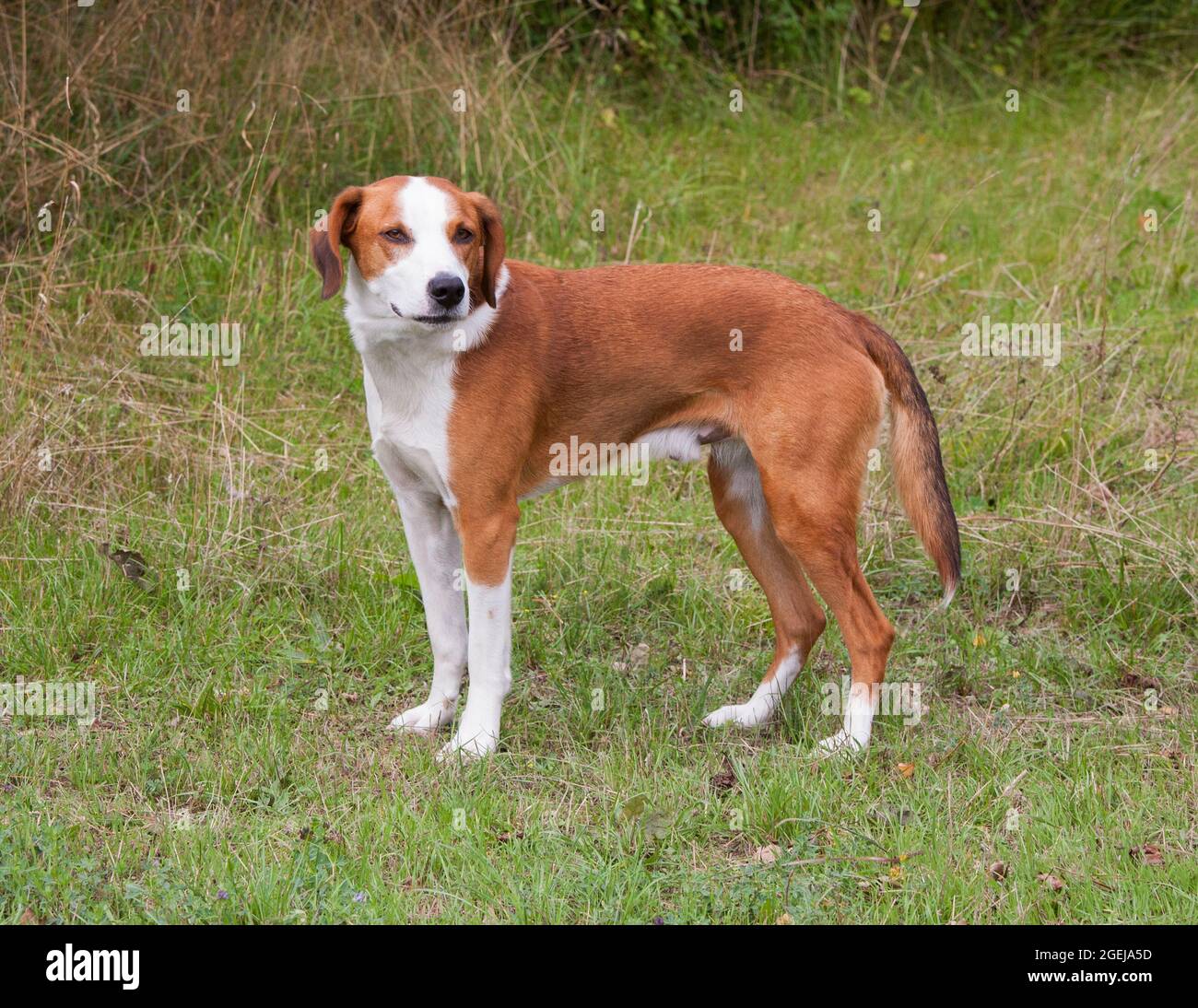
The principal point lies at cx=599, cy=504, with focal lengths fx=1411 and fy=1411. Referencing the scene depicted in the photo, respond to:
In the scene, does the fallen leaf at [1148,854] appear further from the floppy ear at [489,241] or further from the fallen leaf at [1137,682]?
the floppy ear at [489,241]

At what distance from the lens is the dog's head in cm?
396

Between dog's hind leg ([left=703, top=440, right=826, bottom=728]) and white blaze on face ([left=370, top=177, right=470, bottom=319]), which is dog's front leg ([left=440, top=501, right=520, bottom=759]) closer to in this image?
white blaze on face ([left=370, top=177, right=470, bottom=319])

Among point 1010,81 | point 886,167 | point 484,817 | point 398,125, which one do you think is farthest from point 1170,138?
point 484,817

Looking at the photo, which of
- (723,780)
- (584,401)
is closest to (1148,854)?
(723,780)

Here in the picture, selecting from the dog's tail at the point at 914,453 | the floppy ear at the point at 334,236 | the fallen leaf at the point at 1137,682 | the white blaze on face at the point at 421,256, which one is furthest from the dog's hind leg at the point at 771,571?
the floppy ear at the point at 334,236

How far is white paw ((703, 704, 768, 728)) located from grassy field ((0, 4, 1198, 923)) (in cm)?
5

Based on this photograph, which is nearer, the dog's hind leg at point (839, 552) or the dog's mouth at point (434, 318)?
the dog's mouth at point (434, 318)

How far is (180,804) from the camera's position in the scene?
407 cm

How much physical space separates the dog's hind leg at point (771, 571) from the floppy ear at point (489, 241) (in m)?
1.00

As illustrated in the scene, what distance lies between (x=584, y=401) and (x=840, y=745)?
1333mm

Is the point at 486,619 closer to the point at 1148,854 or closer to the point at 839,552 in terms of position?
the point at 839,552

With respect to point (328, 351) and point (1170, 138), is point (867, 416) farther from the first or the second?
point (1170, 138)

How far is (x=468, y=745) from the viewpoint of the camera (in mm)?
4344

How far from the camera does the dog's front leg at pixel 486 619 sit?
Answer: 429 cm
